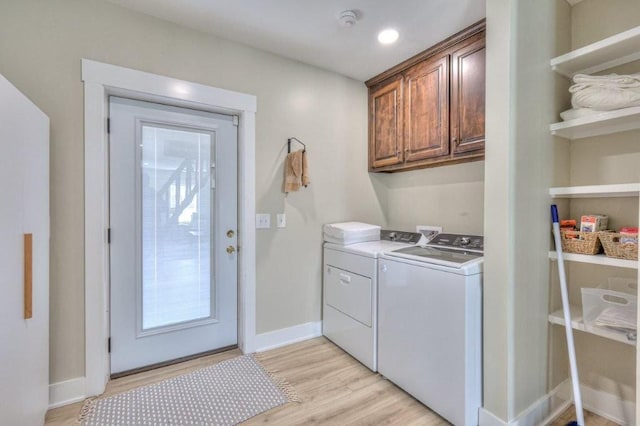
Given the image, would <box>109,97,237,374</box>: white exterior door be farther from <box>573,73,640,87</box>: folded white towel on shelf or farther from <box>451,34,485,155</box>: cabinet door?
<box>573,73,640,87</box>: folded white towel on shelf

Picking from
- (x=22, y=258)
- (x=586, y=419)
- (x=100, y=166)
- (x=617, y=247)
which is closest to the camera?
(x=22, y=258)

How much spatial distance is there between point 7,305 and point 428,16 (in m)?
2.70

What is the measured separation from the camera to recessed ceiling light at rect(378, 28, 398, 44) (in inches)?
83.9

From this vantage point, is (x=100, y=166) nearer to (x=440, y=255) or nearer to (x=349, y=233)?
(x=349, y=233)

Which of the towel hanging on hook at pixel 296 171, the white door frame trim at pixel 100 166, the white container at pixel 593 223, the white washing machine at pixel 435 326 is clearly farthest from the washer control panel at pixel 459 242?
the white door frame trim at pixel 100 166

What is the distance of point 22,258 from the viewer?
51.9 inches

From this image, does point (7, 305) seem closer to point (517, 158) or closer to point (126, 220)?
point (126, 220)

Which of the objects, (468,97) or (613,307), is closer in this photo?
(613,307)

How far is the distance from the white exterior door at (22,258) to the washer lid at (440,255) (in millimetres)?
1933

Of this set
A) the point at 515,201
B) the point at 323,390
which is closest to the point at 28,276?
the point at 323,390

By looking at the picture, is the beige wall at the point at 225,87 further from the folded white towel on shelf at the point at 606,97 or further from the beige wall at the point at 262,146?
the folded white towel on shelf at the point at 606,97

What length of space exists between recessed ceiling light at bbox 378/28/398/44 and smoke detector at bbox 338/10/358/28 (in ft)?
0.85

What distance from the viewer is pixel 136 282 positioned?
2.11 meters

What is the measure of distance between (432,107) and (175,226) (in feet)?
7.20
